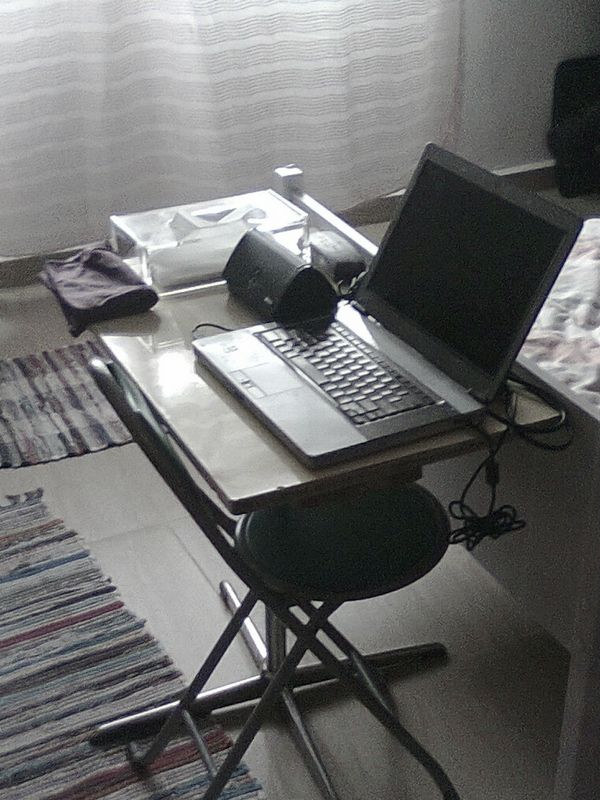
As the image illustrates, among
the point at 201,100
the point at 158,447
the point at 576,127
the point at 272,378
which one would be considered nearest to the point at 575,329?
the point at 272,378

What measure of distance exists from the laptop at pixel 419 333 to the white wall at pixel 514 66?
7.92ft

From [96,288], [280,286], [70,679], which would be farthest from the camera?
[70,679]

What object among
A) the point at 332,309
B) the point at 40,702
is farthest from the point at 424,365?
the point at 40,702

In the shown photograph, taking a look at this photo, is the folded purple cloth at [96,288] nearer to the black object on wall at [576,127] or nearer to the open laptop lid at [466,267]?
the open laptop lid at [466,267]

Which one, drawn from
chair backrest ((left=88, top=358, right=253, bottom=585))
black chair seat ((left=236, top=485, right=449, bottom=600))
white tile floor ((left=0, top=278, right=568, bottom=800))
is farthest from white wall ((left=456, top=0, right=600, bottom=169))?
chair backrest ((left=88, top=358, right=253, bottom=585))

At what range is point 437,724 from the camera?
1950 mm

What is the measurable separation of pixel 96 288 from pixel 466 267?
64 cm

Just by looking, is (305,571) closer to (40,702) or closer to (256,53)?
(40,702)

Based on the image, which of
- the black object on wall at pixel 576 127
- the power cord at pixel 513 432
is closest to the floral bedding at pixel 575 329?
the power cord at pixel 513 432

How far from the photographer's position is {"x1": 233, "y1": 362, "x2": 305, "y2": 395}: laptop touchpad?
1566 mm

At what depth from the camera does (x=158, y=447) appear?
4.65 ft

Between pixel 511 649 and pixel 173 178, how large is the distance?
6.57 ft

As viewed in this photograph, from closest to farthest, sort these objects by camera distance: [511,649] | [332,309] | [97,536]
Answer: [332,309] < [511,649] < [97,536]

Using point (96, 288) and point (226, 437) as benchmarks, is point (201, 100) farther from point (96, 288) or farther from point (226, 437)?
point (226, 437)
